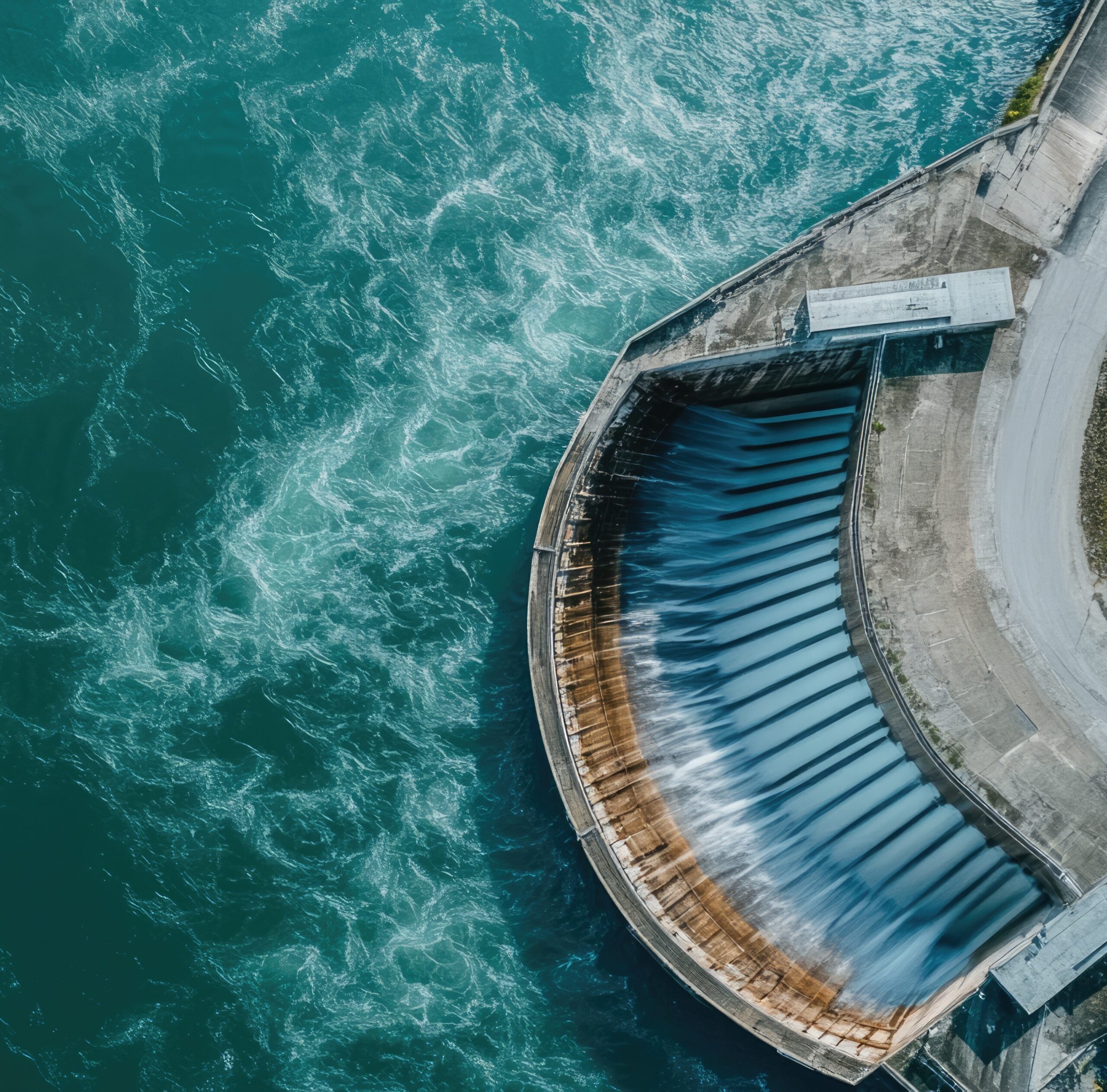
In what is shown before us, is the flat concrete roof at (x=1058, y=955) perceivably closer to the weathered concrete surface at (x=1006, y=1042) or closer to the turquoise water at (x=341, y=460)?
the weathered concrete surface at (x=1006, y=1042)

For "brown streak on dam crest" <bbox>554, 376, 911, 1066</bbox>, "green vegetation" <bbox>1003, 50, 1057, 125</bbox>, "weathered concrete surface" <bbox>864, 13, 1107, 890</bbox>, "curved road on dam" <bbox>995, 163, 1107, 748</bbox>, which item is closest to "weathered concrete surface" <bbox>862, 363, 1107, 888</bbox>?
"weathered concrete surface" <bbox>864, 13, 1107, 890</bbox>

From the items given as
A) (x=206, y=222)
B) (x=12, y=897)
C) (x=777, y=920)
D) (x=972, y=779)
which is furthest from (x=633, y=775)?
(x=206, y=222)

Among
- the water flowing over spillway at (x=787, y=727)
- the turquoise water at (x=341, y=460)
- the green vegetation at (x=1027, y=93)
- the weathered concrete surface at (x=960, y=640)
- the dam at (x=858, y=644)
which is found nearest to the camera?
the weathered concrete surface at (x=960, y=640)

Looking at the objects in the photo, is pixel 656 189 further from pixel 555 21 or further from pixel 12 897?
pixel 12 897

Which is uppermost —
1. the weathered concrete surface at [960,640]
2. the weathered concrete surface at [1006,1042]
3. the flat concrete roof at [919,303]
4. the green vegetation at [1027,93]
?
the green vegetation at [1027,93]

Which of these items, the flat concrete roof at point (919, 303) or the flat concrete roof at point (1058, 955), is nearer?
the flat concrete roof at point (1058, 955)

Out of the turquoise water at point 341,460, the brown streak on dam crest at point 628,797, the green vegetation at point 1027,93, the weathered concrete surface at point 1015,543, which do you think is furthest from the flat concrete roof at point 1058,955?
the green vegetation at point 1027,93

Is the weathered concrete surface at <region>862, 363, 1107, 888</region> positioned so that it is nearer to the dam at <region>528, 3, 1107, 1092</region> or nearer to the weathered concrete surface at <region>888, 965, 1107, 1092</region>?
the dam at <region>528, 3, 1107, 1092</region>

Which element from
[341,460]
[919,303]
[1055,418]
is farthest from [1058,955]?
[341,460]
